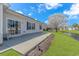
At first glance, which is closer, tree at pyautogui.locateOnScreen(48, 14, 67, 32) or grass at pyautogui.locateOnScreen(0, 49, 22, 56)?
grass at pyautogui.locateOnScreen(0, 49, 22, 56)

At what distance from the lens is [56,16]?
12.7 m

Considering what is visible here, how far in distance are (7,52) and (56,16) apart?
698 cm

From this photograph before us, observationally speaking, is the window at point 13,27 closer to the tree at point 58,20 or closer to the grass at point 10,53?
the tree at point 58,20

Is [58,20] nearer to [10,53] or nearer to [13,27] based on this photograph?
[13,27]

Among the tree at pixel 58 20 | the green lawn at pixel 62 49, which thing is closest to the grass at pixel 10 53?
the green lawn at pixel 62 49

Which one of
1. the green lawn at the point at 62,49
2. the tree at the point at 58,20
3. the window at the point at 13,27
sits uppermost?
the tree at the point at 58,20

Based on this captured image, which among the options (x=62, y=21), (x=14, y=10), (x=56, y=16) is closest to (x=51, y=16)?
(x=56, y=16)

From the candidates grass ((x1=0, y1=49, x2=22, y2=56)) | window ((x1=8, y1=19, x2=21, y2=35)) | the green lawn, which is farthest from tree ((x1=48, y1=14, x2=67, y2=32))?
grass ((x1=0, y1=49, x2=22, y2=56))

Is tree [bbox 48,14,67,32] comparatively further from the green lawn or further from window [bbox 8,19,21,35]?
window [bbox 8,19,21,35]

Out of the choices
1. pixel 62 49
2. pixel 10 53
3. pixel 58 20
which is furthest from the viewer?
pixel 58 20

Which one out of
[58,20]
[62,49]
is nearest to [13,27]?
[58,20]

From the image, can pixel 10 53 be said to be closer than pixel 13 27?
Yes

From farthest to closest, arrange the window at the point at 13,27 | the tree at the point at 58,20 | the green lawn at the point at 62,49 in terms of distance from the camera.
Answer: the tree at the point at 58,20, the window at the point at 13,27, the green lawn at the point at 62,49

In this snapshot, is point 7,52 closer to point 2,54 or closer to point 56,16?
point 2,54
